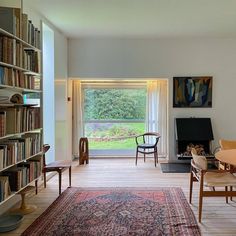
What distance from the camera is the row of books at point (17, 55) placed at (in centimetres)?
281

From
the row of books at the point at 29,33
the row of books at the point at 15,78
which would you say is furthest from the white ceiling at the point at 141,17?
the row of books at the point at 15,78

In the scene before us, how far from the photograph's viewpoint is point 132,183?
4.77 meters

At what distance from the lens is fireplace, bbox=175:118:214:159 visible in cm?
615

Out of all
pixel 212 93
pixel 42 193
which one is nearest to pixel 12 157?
pixel 42 193

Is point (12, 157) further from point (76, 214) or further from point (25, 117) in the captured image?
point (76, 214)

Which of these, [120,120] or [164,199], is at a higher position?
[120,120]

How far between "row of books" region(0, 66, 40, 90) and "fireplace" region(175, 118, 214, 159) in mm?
3621

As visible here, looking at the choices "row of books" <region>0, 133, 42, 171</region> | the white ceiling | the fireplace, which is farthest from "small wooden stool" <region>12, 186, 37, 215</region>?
→ the fireplace

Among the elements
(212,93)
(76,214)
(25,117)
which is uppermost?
(212,93)

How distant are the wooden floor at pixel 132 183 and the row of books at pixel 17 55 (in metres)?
1.76

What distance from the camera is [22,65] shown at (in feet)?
10.7

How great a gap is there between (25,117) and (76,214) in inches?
50.8

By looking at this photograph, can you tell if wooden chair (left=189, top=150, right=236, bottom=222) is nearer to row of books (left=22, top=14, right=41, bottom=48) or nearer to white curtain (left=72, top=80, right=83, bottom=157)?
row of books (left=22, top=14, right=41, bottom=48)

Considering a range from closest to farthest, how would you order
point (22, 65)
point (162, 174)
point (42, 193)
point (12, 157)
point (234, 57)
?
point (12, 157)
point (22, 65)
point (42, 193)
point (162, 174)
point (234, 57)
